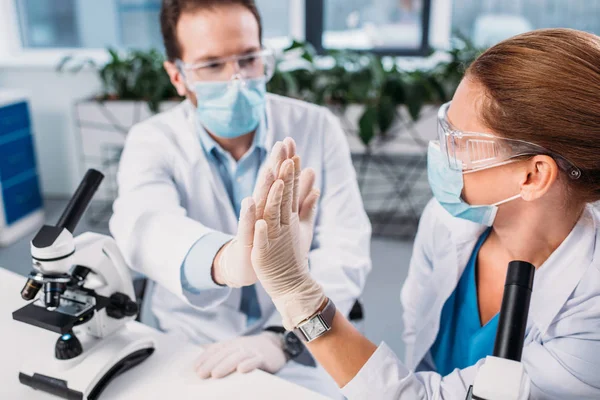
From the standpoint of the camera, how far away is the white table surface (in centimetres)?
97

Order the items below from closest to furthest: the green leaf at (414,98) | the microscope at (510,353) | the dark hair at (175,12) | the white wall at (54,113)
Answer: the microscope at (510,353)
the dark hair at (175,12)
the green leaf at (414,98)
the white wall at (54,113)

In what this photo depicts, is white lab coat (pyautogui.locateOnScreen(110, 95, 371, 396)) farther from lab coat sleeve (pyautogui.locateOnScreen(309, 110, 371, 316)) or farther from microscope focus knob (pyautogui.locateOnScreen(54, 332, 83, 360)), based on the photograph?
microscope focus knob (pyautogui.locateOnScreen(54, 332, 83, 360))

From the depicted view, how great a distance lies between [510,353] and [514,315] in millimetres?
46

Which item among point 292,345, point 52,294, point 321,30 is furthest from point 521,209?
point 321,30

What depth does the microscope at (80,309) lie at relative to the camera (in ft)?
3.03

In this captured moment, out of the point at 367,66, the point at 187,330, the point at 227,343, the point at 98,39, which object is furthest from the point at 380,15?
the point at 227,343

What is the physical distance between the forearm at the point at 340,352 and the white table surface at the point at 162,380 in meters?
0.07

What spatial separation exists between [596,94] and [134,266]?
0.98 meters

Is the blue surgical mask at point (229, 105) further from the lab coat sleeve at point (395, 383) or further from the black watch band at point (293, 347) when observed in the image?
the lab coat sleeve at point (395, 383)

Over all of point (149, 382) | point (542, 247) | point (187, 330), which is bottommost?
point (187, 330)

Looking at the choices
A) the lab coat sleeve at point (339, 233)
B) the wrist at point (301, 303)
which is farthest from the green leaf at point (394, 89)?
the wrist at point (301, 303)

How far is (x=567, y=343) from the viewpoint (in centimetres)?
96

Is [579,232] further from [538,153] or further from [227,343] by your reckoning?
[227,343]

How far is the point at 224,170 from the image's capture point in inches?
59.2
